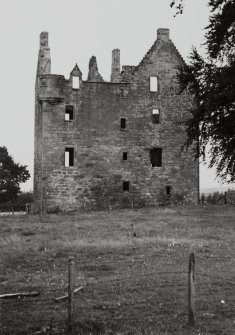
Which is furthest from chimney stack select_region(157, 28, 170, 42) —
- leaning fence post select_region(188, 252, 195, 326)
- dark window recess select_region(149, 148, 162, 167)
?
leaning fence post select_region(188, 252, 195, 326)

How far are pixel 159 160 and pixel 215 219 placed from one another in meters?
10.7

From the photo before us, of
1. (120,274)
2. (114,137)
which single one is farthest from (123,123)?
(120,274)

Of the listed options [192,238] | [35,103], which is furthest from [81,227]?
[35,103]

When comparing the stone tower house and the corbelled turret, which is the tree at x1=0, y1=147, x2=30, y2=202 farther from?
the corbelled turret

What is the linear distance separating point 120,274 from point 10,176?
4977 cm

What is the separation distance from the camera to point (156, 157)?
134 ft

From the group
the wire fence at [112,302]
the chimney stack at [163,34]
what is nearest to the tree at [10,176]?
the chimney stack at [163,34]

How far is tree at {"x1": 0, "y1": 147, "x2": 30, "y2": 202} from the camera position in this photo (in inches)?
2461

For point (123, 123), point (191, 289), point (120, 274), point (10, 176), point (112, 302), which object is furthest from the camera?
point (10, 176)

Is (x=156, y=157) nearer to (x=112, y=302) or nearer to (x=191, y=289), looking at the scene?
(x=112, y=302)

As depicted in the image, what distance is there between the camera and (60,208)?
127 ft

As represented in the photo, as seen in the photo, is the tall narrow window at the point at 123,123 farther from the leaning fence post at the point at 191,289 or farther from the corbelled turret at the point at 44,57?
the leaning fence post at the point at 191,289

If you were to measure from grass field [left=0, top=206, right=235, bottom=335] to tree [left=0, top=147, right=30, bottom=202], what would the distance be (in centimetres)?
3241

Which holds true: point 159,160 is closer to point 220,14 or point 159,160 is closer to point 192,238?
point 192,238
